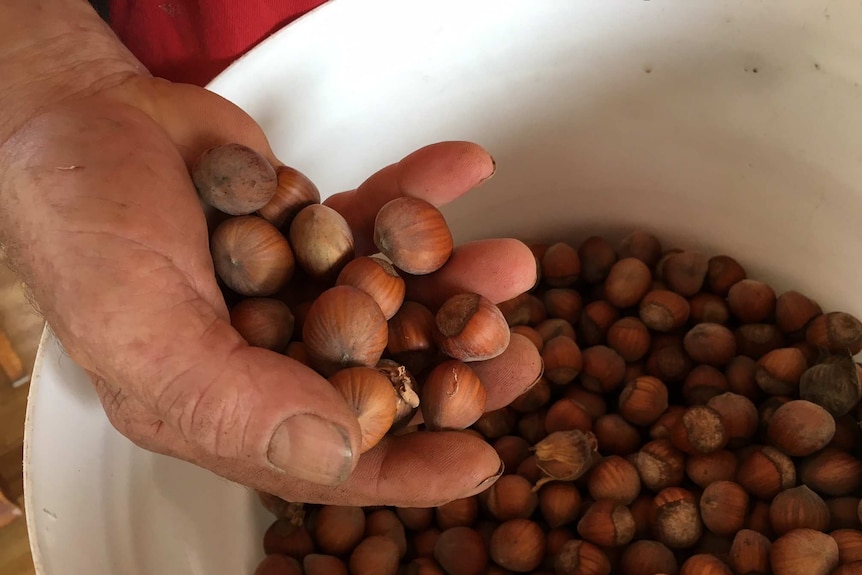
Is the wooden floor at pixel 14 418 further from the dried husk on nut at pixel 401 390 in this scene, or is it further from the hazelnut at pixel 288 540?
the dried husk on nut at pixel 401 390

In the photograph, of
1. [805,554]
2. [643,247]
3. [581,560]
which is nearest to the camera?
[805,554]

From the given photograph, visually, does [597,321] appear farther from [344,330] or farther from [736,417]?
[344,330]

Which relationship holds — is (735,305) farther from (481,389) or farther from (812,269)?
(481,389)

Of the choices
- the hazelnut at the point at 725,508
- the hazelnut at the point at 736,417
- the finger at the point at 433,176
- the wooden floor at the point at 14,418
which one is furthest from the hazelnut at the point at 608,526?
the wooden floor at the point at 14,418

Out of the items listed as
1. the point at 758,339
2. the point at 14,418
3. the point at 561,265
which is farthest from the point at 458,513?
the point at 14,418

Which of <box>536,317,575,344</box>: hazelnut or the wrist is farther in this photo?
<box>536,317,575,344</box>: hazelnut

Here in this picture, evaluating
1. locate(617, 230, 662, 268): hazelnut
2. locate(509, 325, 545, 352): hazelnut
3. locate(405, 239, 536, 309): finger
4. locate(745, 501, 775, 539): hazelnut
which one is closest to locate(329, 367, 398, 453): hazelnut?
locate(405, 239, 536, 309): finger

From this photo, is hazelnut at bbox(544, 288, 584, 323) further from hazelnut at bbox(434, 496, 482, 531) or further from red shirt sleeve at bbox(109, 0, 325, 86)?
red shirt sleeve at bbox(109, 0, 325, 86)
